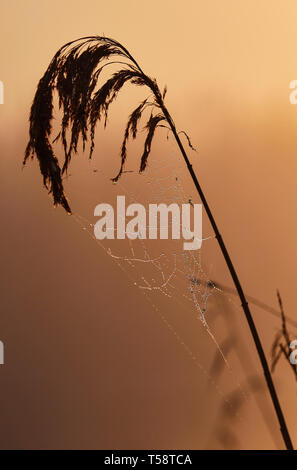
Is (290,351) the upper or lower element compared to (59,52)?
lower

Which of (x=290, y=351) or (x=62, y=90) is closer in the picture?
(x=290, y=351)

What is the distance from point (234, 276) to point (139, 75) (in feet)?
2.90

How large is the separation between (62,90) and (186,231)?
0.75 m

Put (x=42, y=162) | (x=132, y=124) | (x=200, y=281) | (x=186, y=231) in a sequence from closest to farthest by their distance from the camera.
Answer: (x=200, y=281), (x=42, y=162), (x=132, y=124), (x=186, y=231)

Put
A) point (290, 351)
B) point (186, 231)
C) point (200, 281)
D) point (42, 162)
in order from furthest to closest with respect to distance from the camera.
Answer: point (186, 231), point (42, 162), point (200, 281), point (290, 351)

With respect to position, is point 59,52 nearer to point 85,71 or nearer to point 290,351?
point 85,71
